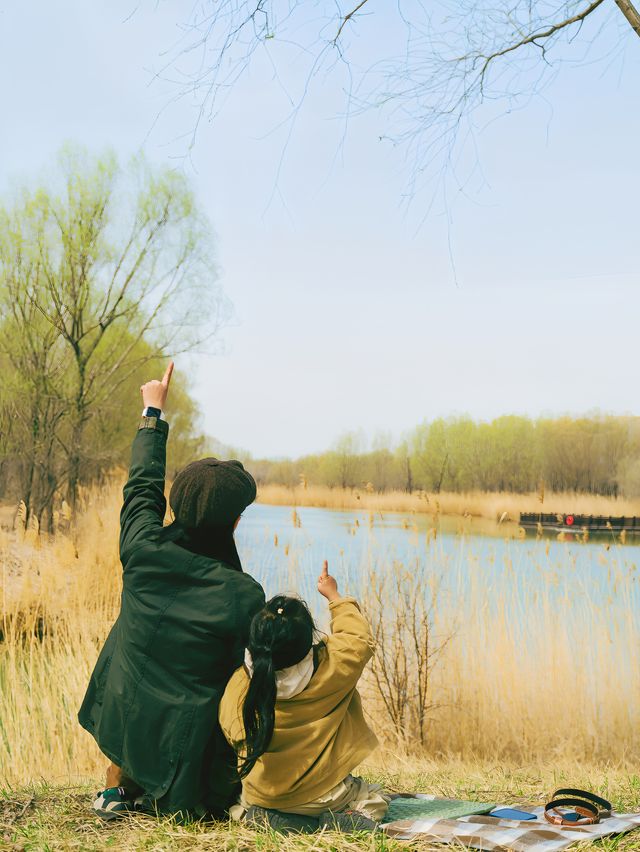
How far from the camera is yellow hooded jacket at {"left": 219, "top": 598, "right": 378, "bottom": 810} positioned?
223 centimetres

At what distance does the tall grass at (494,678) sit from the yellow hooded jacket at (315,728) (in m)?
2.87

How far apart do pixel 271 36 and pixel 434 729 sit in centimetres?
430

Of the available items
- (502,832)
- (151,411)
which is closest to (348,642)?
(502,832)

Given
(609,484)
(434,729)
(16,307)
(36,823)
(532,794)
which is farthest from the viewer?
(609,484)

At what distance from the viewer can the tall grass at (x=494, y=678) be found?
17.2 ft

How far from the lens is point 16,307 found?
14477mm

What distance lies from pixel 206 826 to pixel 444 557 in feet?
12.0

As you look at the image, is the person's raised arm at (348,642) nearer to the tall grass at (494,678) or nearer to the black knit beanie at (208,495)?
the black knit beanie at (208,495)

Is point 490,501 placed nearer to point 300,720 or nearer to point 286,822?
point 286,822

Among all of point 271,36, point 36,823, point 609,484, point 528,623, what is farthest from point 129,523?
point 609,484

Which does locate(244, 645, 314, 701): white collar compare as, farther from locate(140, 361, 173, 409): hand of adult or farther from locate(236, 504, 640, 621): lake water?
locate(236, 504, 640, 621): lake water

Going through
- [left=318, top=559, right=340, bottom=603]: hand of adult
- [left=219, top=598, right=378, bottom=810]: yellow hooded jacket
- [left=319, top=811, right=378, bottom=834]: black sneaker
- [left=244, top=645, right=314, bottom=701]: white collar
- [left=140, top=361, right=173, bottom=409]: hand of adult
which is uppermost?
[left=140, top=361, right=173, bottom=409]: hand of adult

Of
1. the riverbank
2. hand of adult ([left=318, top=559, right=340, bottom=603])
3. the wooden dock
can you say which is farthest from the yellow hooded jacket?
the wooden dock

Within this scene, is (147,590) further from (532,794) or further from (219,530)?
(532,794)
